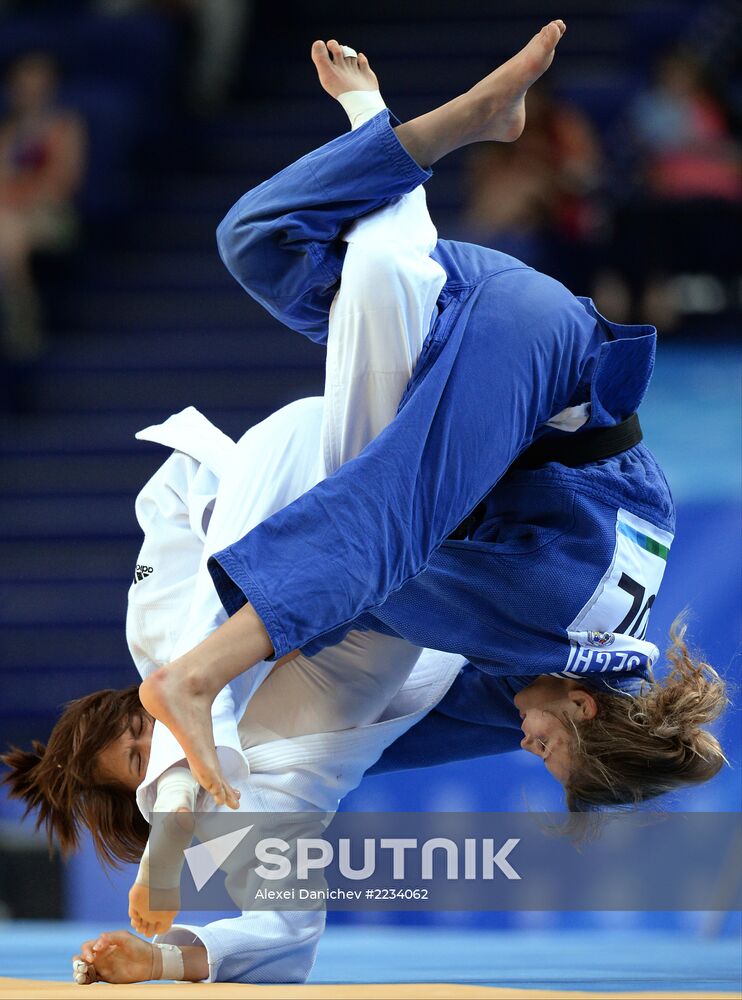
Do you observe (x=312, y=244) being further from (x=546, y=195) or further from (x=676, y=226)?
(x=546, y=195)

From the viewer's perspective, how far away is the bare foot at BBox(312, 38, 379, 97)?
1.99 m

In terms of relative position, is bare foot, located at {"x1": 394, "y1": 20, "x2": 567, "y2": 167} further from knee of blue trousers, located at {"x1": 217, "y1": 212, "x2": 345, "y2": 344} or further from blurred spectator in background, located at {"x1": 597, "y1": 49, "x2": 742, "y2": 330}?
blurred spectator in background, located at {"x1": 597, "y1": 49, "x2": 742, "y2": 330}

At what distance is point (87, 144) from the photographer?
5.11 meters

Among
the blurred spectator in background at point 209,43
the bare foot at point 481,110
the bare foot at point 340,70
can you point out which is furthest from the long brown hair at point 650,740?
the blurred spectator in background at point 209,43

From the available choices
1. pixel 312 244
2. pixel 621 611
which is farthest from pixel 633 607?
pixel 312 244

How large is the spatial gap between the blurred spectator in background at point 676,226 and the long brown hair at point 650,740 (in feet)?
7.54

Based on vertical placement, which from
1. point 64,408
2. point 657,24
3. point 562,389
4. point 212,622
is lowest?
point 64,408

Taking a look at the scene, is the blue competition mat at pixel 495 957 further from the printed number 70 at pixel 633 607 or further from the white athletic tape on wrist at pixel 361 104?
the white athletic tape on wrist at pixel 361 104

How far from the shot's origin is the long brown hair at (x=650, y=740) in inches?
81.4

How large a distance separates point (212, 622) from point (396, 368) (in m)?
0.43

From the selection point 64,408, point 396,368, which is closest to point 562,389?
point 396,368

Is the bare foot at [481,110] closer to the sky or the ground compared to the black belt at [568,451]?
closer to the sky

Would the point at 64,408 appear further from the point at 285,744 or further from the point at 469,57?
the point at 285,744

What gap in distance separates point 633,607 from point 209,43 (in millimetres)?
4266
